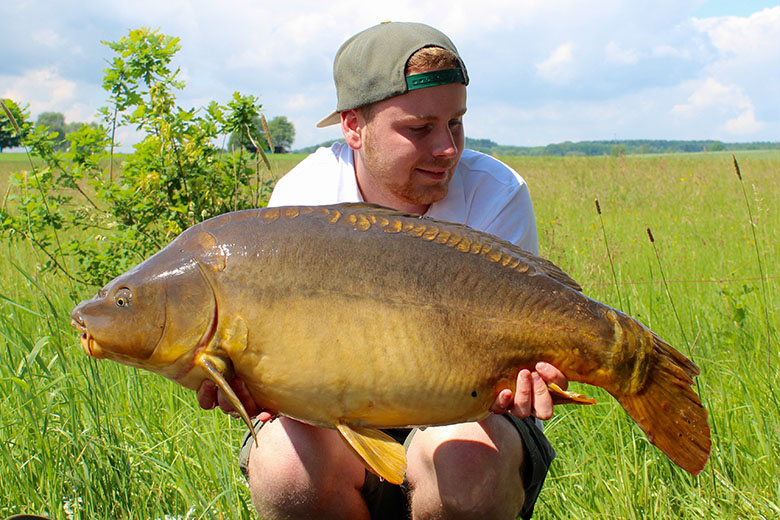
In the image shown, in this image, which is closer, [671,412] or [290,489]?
[671,412]

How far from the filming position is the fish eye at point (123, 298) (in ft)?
5.52

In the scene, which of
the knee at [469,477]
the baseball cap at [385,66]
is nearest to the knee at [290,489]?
the knee at [469,477]

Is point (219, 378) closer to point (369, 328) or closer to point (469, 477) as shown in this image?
point (369, 328)

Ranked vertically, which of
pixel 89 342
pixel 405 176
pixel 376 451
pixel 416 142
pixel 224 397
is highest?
pixel 416 142

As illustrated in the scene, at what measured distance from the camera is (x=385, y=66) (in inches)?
87.6

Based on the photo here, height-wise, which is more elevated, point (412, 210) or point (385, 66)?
point (385, 66)

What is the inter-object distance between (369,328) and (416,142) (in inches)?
31.7

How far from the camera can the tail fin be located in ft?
5.80

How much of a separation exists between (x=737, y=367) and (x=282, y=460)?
6.20ft

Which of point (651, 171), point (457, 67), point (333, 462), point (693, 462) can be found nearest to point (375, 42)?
point (457, 67)

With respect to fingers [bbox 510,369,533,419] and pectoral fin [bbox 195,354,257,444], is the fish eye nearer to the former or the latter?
pectoral fin [bbox 195,354,257,444]

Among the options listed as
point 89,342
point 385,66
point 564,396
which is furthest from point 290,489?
point 385,66

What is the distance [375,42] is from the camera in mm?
2326

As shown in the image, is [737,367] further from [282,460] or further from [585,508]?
Result: [282,460]
